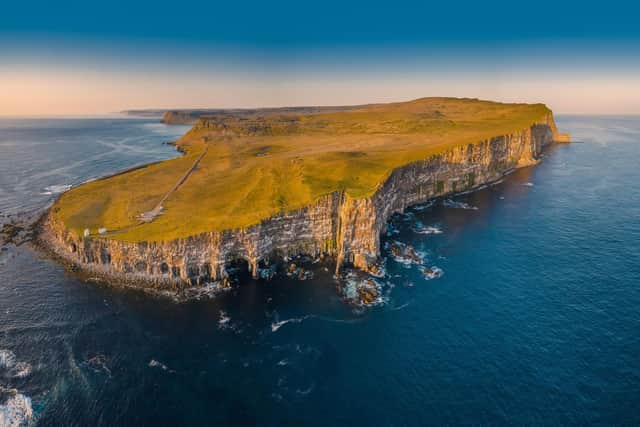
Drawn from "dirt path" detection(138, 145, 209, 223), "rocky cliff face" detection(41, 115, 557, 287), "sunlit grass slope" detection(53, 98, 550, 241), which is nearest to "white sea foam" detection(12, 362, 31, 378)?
"rocky cliff face" detection(41, 115, 557, 287)

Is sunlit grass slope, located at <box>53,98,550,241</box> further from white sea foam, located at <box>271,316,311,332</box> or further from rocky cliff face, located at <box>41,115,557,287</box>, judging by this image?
white sea foam, located at <box>271,316,311,332</box>

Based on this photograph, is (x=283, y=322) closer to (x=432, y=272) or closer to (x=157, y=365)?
(x=157, y=365)

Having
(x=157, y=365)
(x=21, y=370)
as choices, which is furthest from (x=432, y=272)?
(x=21, y=370)

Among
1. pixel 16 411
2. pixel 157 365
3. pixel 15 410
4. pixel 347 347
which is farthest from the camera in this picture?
pixel 347 347

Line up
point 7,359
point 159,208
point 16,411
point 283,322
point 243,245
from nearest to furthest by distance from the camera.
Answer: point 16,411
point 7,359
point 283,322
point 243,245
point 159,208

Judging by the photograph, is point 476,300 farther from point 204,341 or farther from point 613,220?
point 613,220

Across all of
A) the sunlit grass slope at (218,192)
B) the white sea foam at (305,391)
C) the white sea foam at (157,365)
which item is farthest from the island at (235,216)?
the white sea foam at (305,391)
